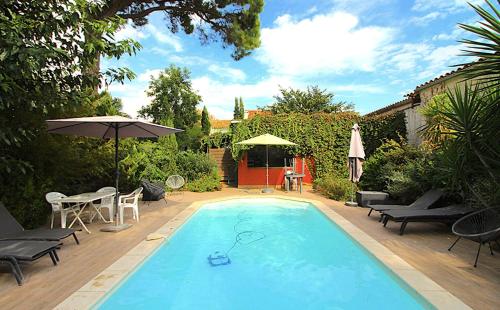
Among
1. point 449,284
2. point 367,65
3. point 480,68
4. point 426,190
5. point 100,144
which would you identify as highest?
point 367,65

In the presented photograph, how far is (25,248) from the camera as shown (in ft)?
13.1

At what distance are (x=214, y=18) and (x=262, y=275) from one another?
10.2 m

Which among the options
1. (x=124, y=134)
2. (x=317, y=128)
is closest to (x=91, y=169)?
(x=124, y=134)

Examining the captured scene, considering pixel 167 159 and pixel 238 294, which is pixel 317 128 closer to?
pixel 167 159

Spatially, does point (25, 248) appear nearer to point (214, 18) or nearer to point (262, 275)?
point (262, 275)

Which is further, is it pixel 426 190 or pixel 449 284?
pixel 426 190

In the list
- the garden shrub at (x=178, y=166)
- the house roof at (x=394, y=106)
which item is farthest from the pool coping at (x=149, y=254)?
the house roof at (x=394, y=106)

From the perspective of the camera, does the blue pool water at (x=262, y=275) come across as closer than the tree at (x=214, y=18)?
Yes

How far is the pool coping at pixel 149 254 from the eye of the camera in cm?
327

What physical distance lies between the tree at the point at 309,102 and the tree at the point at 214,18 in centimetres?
1621

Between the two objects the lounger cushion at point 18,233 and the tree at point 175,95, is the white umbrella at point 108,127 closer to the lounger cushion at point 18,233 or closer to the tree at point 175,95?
the lounger cushion at point 18,233

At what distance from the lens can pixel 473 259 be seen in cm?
469

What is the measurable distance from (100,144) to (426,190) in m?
9.32

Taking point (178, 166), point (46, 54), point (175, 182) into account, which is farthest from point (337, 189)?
point (46, 54)
